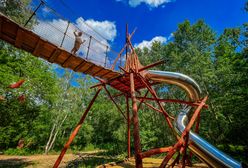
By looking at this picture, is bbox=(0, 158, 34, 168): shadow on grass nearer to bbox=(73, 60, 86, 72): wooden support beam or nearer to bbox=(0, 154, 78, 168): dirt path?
bbox=(0, 154, 78, 168): dirt path

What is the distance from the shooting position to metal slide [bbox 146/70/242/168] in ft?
13.8

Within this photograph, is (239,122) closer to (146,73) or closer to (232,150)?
(232,150)

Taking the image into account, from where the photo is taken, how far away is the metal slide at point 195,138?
4.22 m

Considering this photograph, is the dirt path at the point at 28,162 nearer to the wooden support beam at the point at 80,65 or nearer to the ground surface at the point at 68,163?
the ground surface at the point at 68,163

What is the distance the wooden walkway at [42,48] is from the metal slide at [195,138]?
2.33 metres

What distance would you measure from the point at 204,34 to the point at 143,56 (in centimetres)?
1145

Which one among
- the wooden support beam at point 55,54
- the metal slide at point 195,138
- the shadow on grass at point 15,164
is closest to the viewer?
the metal slide at point 195,138

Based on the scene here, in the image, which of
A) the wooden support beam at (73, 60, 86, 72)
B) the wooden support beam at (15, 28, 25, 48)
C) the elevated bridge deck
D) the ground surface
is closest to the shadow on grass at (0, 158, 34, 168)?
the ground surface

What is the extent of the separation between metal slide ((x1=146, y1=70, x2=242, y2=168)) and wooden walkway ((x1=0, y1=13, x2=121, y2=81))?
7.65 ft

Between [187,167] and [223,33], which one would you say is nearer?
[187,167]

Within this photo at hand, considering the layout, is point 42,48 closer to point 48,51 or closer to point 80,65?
point 48,51

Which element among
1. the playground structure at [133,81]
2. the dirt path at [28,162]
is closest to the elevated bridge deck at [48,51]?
the playground structure at [133,81]

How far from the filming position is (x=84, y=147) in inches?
1204

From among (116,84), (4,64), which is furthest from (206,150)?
(4,64)
